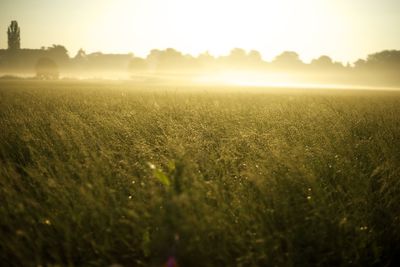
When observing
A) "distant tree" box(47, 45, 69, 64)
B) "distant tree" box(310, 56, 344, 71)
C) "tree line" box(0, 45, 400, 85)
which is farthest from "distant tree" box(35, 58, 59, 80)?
"distant tree" box(310, 56, 344, 71)

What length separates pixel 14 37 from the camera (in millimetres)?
81562

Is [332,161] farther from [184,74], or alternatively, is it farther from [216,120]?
[184,74]

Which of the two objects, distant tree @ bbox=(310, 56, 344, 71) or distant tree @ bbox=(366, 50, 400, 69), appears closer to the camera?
distant tree @ bbox=(366, 50, 400, 69)

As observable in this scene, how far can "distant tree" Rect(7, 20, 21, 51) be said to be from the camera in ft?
259

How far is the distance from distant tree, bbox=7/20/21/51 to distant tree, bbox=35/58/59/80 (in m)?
27.3

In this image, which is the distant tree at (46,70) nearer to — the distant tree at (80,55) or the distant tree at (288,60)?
the distant tree at (80,55)

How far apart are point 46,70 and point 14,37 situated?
32593 millimetres

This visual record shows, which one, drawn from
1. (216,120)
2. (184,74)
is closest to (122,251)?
(216,120)

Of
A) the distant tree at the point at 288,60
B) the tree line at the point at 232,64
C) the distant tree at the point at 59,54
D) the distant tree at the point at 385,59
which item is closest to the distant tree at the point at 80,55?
the tree line at the point at 232,64

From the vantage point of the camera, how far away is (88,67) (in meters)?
115

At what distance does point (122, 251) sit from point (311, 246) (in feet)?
4.84

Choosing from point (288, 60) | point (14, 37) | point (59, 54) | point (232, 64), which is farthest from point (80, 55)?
point (288, 60)

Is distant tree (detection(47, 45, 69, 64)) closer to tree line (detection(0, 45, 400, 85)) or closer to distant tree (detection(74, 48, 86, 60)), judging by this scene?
tree line (detection(0, 45, 400, 85))

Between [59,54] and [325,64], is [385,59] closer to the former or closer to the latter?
[325,64]
